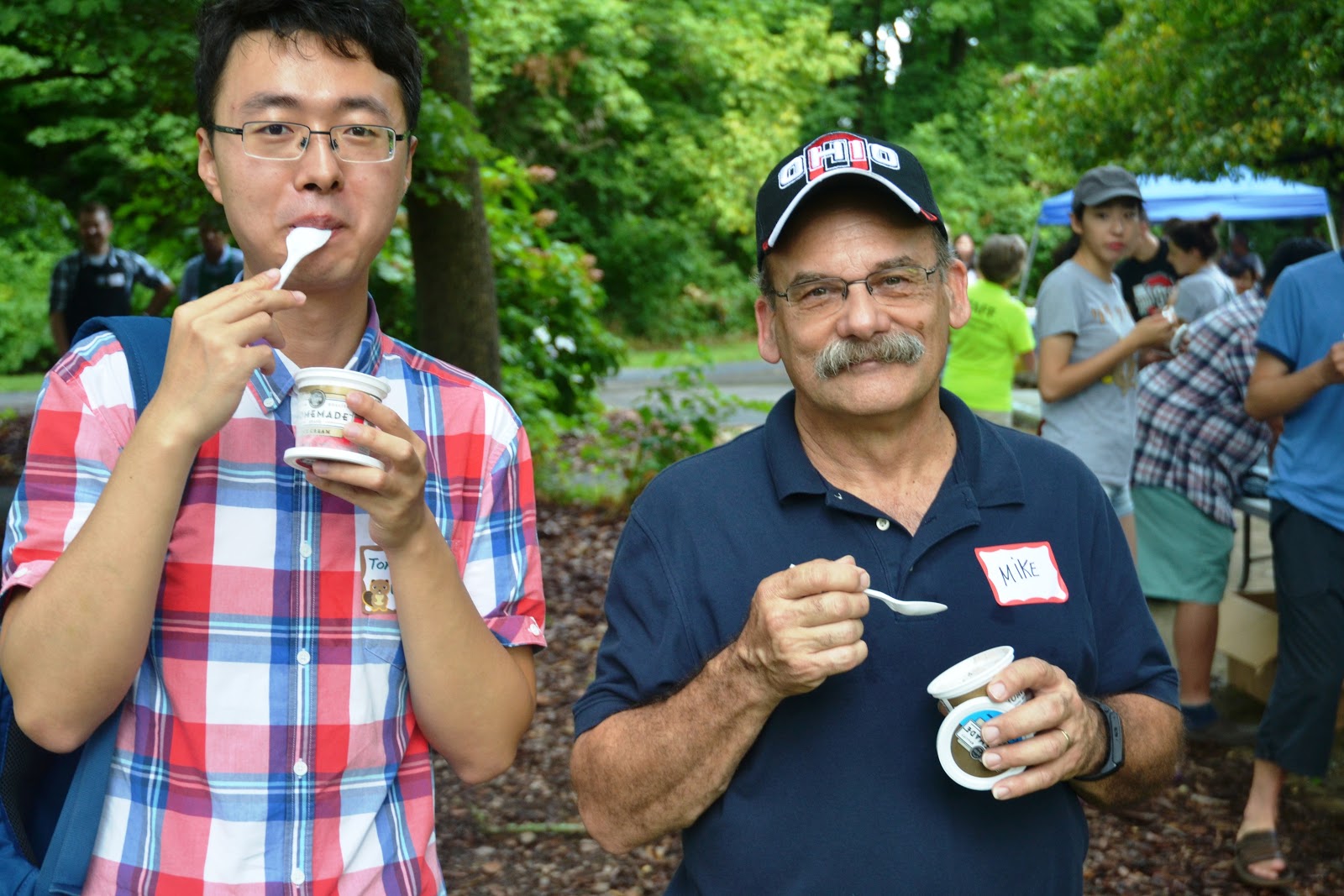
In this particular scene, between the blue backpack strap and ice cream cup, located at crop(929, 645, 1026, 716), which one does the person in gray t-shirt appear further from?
the blue backpack strap

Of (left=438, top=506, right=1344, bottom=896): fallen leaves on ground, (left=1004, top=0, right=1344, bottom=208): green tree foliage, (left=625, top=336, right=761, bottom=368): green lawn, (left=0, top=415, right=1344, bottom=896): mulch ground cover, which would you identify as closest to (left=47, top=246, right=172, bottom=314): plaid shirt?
(left=0, top=415, right=1344, bottom=896): mulch ground cover

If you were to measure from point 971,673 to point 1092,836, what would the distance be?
3.28 metres

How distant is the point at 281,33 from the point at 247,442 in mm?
592

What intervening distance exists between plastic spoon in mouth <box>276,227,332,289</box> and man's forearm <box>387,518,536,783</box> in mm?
384

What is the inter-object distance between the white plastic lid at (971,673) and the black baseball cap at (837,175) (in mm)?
746

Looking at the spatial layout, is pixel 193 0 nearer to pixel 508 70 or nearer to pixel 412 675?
pixel 412 675

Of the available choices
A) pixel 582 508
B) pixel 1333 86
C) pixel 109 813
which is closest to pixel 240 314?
pixel 109 813

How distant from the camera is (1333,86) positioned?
15.2 ft

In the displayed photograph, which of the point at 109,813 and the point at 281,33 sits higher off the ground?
the point at 281,33

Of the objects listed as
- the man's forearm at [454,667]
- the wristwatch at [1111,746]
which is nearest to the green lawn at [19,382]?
the man's forearm at [454,667]

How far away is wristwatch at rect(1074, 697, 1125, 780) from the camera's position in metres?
1.89

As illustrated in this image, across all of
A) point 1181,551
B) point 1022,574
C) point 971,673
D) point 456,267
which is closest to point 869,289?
point 1022,574

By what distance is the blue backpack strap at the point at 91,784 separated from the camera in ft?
5.23

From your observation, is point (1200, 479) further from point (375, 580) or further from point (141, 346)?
point (141, 346)
